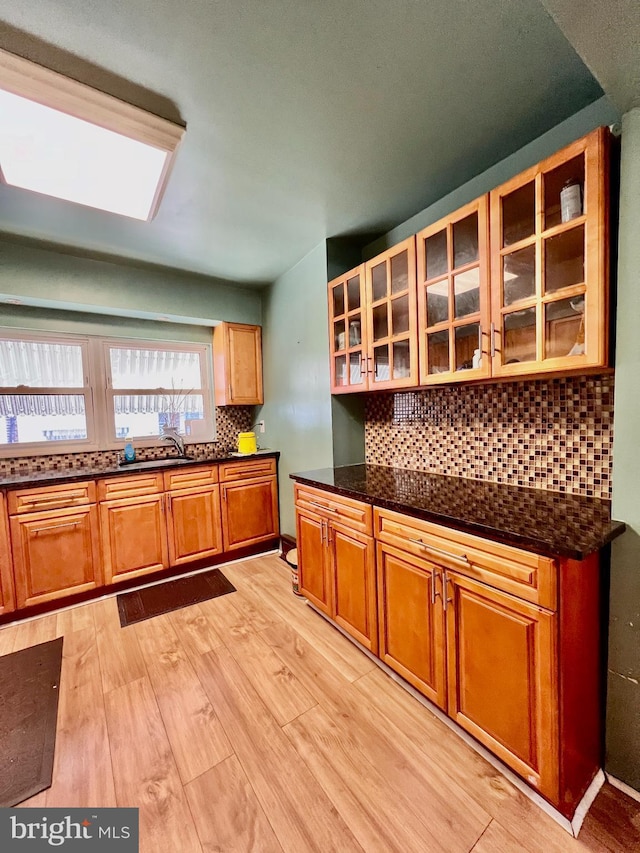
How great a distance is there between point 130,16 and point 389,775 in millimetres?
2679

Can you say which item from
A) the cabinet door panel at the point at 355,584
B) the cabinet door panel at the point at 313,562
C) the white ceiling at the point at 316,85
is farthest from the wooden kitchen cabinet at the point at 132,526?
the white ceiling at the point at 316,85

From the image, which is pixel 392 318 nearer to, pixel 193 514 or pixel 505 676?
pixel 505 676

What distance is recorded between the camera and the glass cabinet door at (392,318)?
71.6 inches

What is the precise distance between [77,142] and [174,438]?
2247 mm

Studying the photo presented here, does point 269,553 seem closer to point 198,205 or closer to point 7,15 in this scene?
point 198,205

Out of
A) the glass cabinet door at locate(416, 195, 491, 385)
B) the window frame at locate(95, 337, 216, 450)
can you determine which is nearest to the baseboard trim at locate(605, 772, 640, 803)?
the glass cabinet door at locate(416, 195, 491, 385)

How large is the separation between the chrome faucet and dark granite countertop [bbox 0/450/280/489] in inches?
3.9

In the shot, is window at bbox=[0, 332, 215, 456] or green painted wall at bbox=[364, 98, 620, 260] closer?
green painted wall at bbox=[364, 98, 620, 260]

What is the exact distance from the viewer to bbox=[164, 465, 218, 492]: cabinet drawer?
2793 mm

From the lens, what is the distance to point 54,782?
3.98 feet

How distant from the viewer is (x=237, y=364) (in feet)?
11.1

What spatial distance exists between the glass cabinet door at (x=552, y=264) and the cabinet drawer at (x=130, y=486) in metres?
2.57

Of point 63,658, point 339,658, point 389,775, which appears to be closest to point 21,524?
point 63,658

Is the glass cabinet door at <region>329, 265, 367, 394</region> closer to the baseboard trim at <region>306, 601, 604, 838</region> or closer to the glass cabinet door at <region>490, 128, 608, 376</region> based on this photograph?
the glass cabinet door at <region>490, 128, 608, 376</region>
